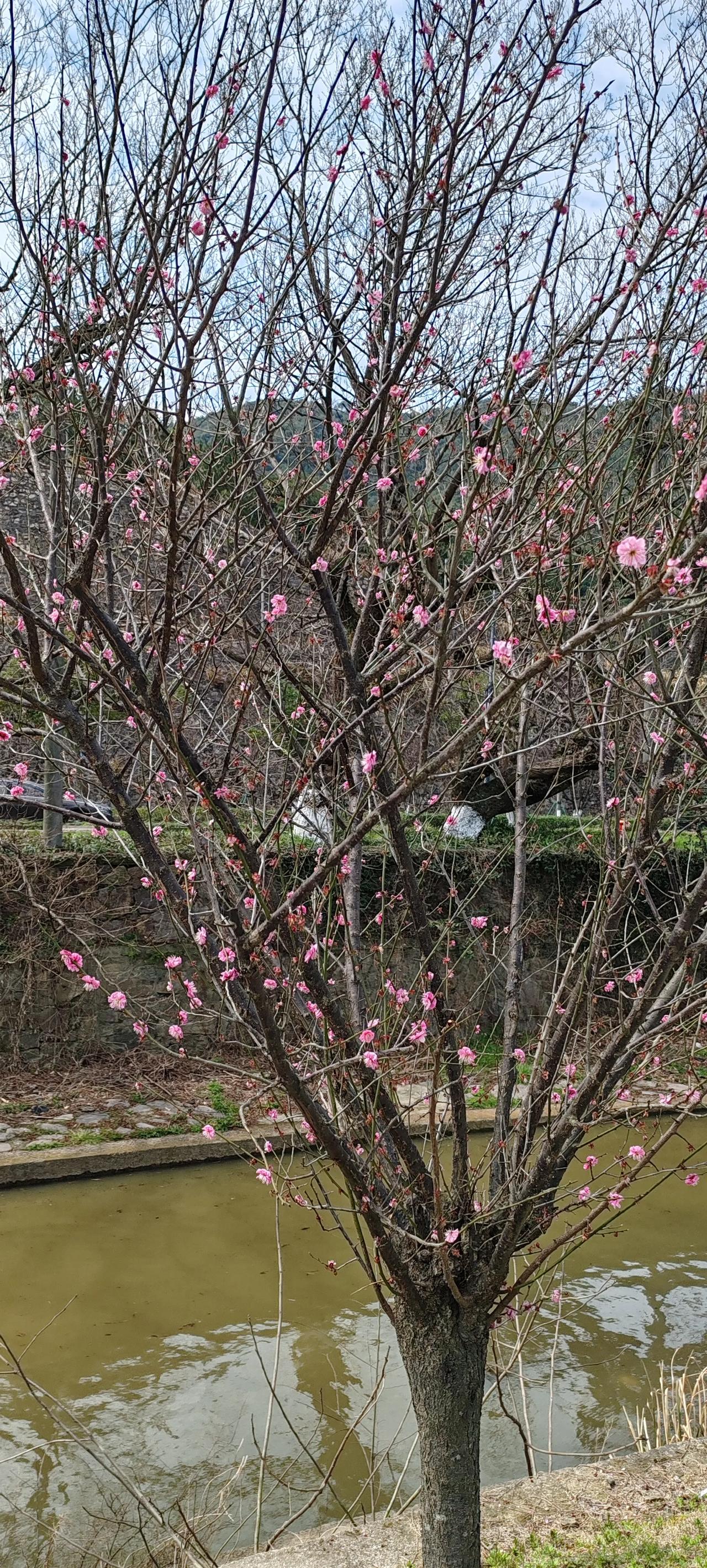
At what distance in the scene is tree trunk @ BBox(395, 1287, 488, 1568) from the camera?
2705 millimetres

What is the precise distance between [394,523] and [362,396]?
25.9 inches

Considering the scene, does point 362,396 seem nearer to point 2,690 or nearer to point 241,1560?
point 2,690

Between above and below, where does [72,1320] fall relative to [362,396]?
below

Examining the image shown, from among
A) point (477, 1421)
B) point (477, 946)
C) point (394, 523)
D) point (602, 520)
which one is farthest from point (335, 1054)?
point (477, 946)

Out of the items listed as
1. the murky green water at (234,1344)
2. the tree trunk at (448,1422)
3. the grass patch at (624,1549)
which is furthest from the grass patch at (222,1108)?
the tree trunk at (448,1422)

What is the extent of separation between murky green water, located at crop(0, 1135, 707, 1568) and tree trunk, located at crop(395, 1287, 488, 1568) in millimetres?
360

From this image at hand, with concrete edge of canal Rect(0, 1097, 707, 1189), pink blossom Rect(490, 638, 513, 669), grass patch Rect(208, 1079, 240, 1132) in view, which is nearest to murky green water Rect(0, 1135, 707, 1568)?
concrete edge of canal Rect(0, 1097, 707, 1189)

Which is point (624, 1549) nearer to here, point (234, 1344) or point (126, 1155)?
point (234, 1344)

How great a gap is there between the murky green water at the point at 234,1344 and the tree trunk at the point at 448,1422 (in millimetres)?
360

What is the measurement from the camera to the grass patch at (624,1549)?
283 centimetres

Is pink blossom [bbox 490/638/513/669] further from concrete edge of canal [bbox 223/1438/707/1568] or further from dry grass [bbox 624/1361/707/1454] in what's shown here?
dry grass [bbox 624/1361/707/1454]

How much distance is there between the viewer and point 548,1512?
10.3ft

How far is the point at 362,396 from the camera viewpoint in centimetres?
311

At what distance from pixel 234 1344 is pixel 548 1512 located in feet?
6.69
